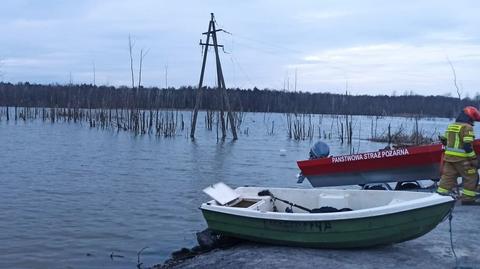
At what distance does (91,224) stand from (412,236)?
643 cm

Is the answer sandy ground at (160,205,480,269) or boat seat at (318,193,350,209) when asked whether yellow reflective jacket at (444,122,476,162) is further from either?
boat seat at (318,193,350,209)

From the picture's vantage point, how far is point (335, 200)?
8750 millimetres

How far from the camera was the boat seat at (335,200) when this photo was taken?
870 cm

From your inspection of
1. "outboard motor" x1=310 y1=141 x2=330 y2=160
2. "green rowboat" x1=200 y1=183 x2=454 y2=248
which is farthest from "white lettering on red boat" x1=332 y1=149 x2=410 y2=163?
"green rowboat" x1=200 y1=183 x2=454 y2=248

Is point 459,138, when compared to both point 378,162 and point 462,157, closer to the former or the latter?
point 462,157

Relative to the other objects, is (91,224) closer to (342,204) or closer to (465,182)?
(342,204)

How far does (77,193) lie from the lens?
48.8ft

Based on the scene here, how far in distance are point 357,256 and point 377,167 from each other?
19.0 ft

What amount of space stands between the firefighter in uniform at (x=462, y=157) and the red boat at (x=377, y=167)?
4.93 feet

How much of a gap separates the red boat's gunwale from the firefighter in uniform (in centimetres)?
142

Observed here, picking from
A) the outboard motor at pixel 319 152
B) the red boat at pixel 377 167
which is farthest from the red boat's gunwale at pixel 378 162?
the outboard motor at pixel 319 152

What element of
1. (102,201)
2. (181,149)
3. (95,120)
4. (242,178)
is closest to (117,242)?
(102,201)

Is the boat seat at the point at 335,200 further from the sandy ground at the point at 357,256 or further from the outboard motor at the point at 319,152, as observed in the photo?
the outboard motor at the point at 319,152

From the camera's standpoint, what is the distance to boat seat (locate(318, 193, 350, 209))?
870 cm
